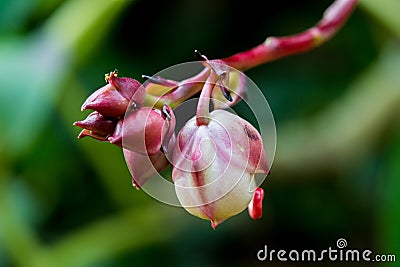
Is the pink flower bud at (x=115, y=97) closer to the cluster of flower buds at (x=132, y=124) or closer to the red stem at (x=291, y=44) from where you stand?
the cluster of flower buds at (x=132, y=124)

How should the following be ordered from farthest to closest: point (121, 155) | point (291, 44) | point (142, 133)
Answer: point (121, 155), point (291, 44), point (142, 133)

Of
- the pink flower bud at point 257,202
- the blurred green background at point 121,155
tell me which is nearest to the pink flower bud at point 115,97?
the pink flower bud at point 257,202

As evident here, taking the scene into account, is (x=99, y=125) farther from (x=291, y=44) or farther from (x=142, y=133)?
(x=291, y=44)

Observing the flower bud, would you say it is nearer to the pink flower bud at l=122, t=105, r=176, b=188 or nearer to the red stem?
the pink flower bud at l=122, t=105, r=176, b=188

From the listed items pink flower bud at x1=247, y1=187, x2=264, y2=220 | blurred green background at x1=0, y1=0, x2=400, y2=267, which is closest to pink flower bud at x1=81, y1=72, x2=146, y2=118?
pink flower bud at x1=247, y1=187, x2=264, y2=220

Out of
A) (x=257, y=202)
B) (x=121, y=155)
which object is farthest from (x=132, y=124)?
(x=121, y=155)

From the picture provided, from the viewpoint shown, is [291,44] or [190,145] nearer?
[190,145]

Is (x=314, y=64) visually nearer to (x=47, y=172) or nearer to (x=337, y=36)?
(x=337, y=36)
